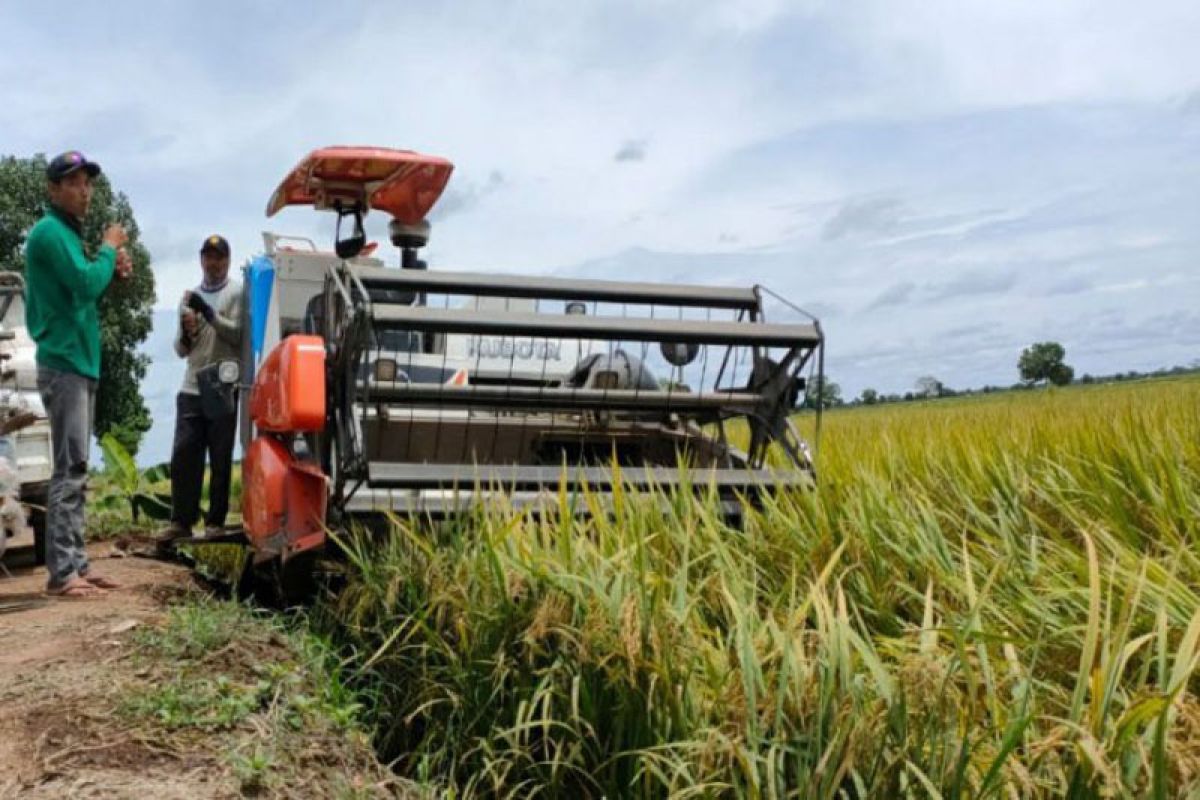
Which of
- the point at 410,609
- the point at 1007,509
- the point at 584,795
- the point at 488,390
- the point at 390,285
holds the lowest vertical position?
the point at 584,795

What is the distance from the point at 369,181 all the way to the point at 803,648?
5.09 meters

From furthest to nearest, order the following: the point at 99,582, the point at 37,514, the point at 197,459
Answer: the point at 37,514 < the point at 197,459 < the point at 99,582

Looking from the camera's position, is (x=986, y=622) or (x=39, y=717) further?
(x=39, y=717)

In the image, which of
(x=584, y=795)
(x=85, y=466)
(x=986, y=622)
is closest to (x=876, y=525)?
(x=986, y=622)

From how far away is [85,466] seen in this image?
5.96 meters

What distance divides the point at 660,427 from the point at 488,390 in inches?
42.8

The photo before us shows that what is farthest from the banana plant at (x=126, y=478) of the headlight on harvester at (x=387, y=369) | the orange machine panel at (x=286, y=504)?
the orange machine panel at (x=286, y=504)

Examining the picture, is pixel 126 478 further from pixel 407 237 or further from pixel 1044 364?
pixel 1044 364

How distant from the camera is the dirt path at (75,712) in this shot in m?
3.30

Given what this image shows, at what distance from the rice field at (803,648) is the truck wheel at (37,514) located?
393 centimetres

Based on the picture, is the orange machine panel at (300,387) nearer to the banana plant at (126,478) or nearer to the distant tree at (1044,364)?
the banana plant at (126,478)

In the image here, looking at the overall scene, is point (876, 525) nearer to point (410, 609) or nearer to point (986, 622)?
point (986, 622)

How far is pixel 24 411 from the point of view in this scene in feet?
24.9

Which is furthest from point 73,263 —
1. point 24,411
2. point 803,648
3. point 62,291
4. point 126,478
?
point 126,478
